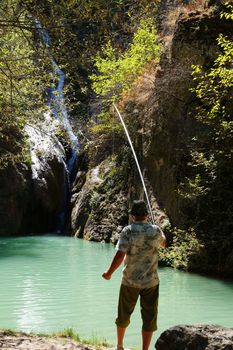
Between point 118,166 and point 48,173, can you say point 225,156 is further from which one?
point 48,173

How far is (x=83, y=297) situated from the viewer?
32.1ft

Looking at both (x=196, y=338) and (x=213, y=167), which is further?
(x=213, y=167)

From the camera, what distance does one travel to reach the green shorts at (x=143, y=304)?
5270 millimetres

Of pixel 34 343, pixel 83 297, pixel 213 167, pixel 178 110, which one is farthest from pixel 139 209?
pixel 178 110

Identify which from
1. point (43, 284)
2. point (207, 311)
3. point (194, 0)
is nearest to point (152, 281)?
point (207, 311)

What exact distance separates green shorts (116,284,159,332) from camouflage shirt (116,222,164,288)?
7 cm

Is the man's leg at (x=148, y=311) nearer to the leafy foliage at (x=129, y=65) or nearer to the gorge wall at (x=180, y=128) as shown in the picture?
the gorge wall at (x=180, y=128)

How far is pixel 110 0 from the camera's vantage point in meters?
7.10

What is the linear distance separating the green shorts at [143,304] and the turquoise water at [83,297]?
141cm

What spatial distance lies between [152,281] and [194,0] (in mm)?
12504

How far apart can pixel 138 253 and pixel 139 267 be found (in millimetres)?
147

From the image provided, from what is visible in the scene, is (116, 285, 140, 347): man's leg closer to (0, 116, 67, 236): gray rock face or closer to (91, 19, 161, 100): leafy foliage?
(91, 19, 161, 100): leafy foliage

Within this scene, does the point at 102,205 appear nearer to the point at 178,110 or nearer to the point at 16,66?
the point at 178,110

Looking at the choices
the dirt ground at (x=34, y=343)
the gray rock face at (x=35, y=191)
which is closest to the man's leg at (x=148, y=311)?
the dirt ground at (x=34, y=343)
